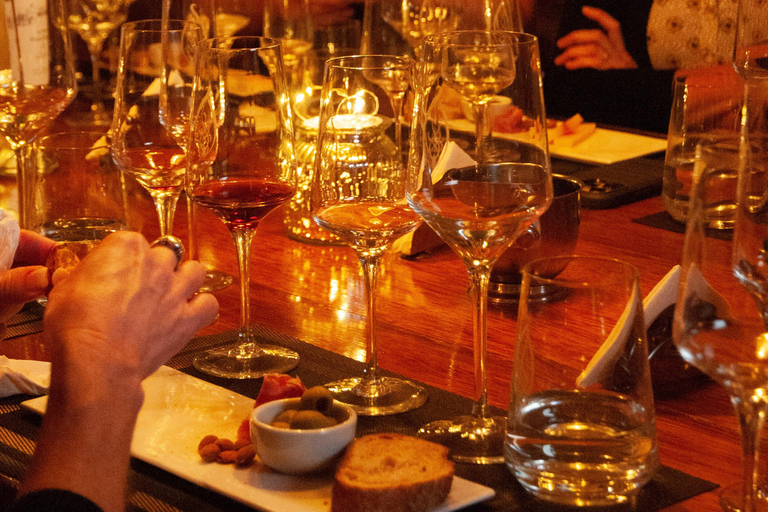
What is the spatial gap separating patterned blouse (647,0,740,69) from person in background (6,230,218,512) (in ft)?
9.34

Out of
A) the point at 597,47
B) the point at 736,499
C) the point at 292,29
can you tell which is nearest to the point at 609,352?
the point at 736,499

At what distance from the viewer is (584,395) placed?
0.77 meters

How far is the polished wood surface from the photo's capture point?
90cm

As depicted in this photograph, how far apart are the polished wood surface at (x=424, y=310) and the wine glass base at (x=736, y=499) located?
0.01 meters

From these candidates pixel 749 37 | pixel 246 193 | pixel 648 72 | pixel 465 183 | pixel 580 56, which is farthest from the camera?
pixel 580 56

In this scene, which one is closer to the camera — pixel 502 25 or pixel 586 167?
pixel 502 25

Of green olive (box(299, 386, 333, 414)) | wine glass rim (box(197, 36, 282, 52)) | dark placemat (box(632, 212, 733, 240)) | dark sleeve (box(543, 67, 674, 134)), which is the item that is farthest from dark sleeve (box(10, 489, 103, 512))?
dark sleeve (box(543, 67, 674, 134))

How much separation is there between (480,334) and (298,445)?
8.6 inches

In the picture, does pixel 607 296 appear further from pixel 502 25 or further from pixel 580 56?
pixel 580 56

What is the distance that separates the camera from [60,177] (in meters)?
1.31

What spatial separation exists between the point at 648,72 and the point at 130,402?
2692mm

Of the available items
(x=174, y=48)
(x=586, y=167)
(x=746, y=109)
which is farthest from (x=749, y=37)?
(x=174, y=48)

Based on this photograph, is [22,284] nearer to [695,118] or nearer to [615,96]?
[695,118]

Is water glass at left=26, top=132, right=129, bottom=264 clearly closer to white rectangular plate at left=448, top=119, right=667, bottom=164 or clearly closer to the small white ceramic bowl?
the small white ceramic bowl
